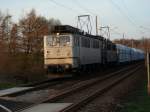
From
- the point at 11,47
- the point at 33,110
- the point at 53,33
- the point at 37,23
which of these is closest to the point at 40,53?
the point at 11,47

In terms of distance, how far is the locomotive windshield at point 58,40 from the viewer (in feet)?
92.0

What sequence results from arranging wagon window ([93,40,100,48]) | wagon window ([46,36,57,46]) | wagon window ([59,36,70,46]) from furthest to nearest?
wagon window ([93,40,100,48]) < wagon window ([46,36,57,46]) < wagon window ([59,36,70,46])

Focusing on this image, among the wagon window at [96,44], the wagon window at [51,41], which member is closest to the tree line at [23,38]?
the wagon window at [96,44]

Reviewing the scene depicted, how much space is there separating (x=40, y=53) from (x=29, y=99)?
32.6 metres

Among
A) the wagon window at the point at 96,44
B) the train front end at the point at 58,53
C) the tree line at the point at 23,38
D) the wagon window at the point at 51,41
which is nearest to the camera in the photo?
the train front end at the point at 58,53

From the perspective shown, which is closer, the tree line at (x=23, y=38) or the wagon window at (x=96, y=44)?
the wagon window at (x=96, y=44)

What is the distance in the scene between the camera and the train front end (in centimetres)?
2764

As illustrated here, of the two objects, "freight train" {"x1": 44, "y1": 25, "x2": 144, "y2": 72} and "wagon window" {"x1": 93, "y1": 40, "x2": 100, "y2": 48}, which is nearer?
"freight train" {"x1": 44, "y1": 25, "x2": 144, "y2": 72}

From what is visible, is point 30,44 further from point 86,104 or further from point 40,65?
point 86,104

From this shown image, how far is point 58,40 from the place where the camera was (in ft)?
93.5

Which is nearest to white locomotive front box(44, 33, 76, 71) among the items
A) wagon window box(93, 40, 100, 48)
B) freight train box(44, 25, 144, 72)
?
freight train box(44, 25, 144, 72)

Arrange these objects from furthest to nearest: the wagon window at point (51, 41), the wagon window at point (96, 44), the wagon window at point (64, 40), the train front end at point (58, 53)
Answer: the wagon window at point (96, 44)
the wagon window at point (51, 41)
the wagon window at point (64, 40)
the train front end at point (58, 53)

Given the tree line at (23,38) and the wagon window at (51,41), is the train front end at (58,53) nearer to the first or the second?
the wagon window at (51,41)

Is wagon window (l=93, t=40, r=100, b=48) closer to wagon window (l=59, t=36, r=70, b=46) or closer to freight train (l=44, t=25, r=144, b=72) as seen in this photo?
freight train (l=44, t=25, r=144, b=72)
